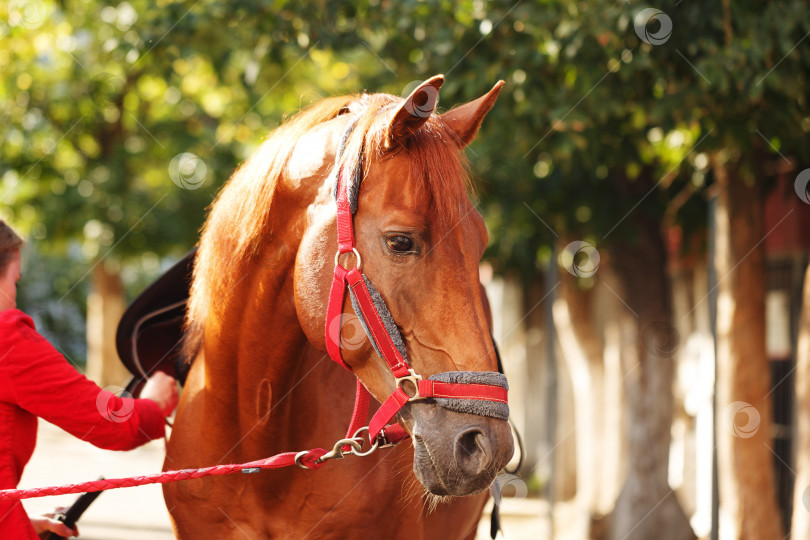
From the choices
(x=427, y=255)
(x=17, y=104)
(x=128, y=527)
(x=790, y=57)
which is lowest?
(x=128, y=527)

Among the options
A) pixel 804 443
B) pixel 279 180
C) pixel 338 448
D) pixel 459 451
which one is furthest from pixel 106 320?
pixel 459 451

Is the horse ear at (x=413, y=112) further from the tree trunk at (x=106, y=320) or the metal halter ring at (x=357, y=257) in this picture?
the tree trunk at (x=106, y=320)

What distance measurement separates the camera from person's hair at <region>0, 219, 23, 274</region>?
96.9 inches

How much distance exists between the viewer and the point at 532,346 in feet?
44.5

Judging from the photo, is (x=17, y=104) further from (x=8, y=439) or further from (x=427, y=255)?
(x=427, y=255)

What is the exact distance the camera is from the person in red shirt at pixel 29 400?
234 centimetres

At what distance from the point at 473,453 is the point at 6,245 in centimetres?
161

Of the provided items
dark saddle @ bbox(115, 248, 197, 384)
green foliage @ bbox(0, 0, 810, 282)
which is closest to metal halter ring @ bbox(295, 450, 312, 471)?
dark saddle @ bbox(115, 248, 197, 384)

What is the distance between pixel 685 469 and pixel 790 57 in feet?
20.4

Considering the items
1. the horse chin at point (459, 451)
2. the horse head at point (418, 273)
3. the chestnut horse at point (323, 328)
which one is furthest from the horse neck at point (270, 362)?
the horse chin at point (459, 451)

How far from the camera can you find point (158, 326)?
3.22 m

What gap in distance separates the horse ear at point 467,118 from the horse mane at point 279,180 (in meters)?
0.05

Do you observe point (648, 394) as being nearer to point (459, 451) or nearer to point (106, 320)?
point (459, 451)

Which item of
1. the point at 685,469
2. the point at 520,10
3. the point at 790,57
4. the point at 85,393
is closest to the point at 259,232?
the point at 85,393
